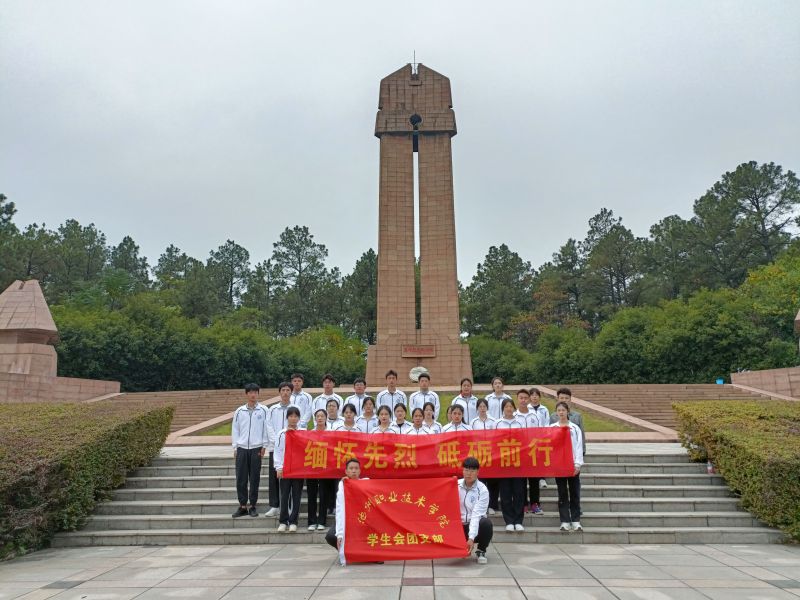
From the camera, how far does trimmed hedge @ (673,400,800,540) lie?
5480mm

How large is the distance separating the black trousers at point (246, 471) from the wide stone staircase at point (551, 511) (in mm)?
219

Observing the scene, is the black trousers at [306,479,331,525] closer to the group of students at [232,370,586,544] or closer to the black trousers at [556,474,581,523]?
the group of students at [232,370,586,544]

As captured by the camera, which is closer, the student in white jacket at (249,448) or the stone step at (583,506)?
the student in white jacket at (249,448)

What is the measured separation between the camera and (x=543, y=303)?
3406cm

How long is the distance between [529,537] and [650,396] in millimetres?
11099

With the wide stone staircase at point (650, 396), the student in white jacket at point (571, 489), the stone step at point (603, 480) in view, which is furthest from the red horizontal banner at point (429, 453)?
the wide stone staircase at point (650, 396)

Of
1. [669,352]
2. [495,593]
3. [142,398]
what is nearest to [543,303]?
[669,352]

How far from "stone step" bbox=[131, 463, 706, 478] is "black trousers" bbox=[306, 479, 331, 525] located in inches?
58.4

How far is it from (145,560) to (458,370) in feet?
46.1

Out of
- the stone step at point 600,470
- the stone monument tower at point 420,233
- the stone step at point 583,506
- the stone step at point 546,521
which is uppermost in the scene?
the stone monument tower at point 420,233

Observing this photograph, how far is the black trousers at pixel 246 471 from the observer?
6.03m

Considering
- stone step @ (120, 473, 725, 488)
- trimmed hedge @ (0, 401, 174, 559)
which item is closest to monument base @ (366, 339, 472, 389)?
trimmed hedge @ (0, 401, 174, 559)

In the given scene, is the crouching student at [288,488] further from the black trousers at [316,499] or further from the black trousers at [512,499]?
the black trousers at [512,499]

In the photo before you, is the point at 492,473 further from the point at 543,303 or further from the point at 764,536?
the point at 543,303
